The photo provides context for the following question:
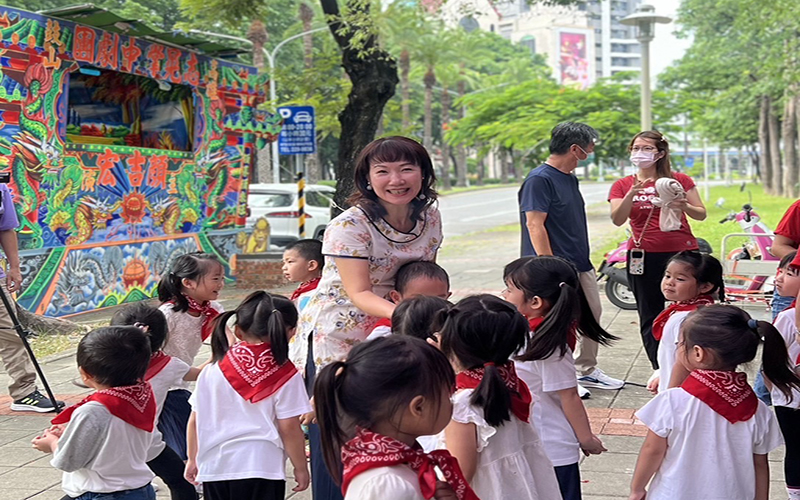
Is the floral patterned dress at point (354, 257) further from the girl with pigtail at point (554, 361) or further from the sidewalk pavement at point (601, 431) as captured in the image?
the sidewalk pavement at point (601, 431)

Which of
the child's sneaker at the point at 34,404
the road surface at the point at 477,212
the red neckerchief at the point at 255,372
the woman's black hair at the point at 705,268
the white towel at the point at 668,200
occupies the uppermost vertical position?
the white towel at the point at 668,200

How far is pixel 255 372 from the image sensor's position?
3.12 metres

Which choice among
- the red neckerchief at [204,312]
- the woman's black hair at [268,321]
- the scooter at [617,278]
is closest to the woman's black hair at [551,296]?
the woman's black hair at [268,321]

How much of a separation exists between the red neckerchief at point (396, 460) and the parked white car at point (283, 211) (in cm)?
1548

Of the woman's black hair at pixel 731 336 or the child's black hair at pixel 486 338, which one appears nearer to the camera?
the child's black hair at pixel 486 338

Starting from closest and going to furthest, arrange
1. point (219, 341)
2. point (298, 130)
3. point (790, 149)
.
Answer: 1. point (219, 341)
2. point (298, 130)
3. point (790, 149)

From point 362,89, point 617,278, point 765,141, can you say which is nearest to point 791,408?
point 617,278

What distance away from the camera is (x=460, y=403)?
258 cm

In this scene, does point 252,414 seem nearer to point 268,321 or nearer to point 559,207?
point 268,321

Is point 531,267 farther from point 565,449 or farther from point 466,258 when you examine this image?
point 466,258

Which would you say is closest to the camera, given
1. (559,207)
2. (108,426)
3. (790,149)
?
(108,426)

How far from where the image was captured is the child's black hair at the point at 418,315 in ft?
9.46

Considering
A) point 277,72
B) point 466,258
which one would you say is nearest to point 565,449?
point 277,72

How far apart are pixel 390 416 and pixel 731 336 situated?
4.70ft
